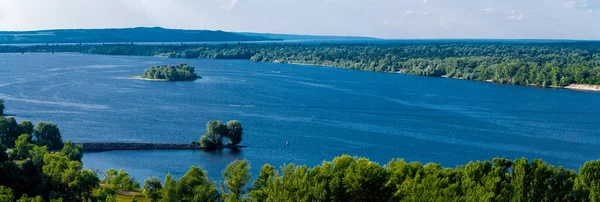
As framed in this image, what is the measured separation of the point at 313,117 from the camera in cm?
4088

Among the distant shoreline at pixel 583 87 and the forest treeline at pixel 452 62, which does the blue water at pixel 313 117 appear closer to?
the distant shoreline at pixel 583 87

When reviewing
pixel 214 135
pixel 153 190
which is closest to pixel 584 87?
pixel 214 135

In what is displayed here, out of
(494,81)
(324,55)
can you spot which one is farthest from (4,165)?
(324,55)

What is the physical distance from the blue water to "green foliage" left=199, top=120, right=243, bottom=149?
772 millimetres

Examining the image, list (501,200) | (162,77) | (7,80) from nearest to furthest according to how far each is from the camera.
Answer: (501,200) < (7,80) < (162,77)

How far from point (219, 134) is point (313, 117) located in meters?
9.73

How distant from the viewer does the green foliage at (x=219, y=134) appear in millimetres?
32188

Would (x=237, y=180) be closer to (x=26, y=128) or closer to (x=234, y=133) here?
(x=234, y=133)

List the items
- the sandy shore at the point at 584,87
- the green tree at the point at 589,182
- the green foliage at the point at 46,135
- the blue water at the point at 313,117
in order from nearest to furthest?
the green tree at the point at 589,182 → the green foliage at the point at 46,135 → the blue water at the point at 313,117 → the sandy shore at the point at 584,87

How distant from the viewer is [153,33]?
194500 mm

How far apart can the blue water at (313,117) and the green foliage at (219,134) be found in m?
0.77

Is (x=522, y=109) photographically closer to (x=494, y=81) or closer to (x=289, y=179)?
(x=494, y=81)

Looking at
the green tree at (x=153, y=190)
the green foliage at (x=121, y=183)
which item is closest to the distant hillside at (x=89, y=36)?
the green foliage at (x=121, y=183)

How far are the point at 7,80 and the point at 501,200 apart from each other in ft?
180
